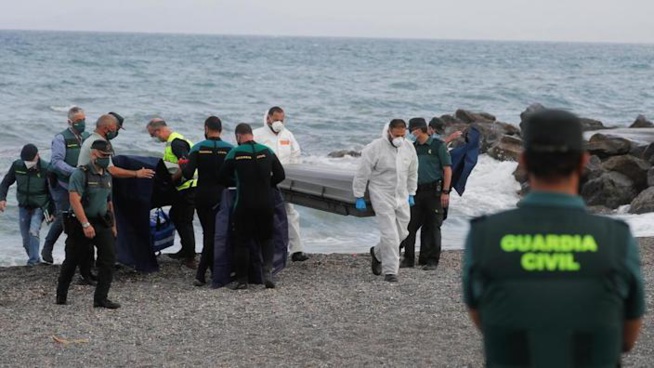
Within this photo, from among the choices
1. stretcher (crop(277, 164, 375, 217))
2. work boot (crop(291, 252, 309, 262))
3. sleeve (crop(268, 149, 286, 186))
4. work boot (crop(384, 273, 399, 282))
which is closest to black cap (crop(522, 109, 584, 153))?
sleeve (crop(268, 149, 286, 186))

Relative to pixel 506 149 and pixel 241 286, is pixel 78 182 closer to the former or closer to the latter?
pixel 241 286

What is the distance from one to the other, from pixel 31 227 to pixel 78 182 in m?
3.05

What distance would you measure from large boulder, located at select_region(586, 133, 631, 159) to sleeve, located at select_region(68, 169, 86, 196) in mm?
16784

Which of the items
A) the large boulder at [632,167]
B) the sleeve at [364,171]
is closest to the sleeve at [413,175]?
the sleeve at [364,171]

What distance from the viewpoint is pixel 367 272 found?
1198 cm

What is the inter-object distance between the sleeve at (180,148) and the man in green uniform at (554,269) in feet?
26.6

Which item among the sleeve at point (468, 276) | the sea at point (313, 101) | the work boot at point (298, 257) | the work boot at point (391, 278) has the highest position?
the sleeve at point (468, 276)

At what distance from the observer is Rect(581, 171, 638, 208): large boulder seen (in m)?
21.2

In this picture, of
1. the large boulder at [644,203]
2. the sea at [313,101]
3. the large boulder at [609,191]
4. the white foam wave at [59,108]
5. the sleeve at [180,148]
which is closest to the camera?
the sleeve at [180,148]

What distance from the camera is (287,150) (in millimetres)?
12148

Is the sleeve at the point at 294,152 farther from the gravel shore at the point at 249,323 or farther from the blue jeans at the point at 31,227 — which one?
the blue jeans at the point at 31,227

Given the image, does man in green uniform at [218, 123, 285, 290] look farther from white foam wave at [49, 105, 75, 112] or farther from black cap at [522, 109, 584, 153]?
white foam wave at [49, 105, 75, 112]

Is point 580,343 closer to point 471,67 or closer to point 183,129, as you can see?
point 183,129

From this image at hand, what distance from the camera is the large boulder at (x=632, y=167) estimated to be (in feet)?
72.1
